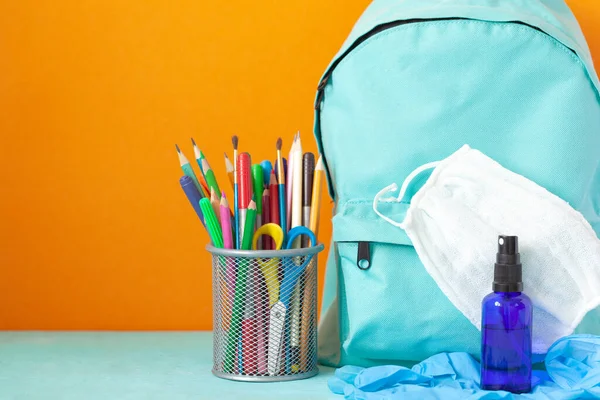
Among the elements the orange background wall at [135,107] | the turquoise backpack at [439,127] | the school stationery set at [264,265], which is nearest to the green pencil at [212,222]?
the school stationery set at [264,265]

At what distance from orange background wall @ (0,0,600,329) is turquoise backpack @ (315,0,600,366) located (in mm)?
232

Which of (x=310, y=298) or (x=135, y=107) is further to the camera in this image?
(x=135, y=107)

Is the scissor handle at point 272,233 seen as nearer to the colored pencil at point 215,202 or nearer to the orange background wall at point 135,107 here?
the colored pencil at point 215,202

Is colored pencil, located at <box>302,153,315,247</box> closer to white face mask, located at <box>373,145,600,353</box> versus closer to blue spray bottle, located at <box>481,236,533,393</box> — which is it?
white face mask, located at <box>373,145,600,353</box>

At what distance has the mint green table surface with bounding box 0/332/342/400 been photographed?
0.77m

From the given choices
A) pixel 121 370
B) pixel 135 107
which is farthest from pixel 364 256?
pixel 135 107

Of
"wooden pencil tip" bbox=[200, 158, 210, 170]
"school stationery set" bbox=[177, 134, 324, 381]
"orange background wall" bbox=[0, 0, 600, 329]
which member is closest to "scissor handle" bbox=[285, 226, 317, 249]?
"school stationery set" bbox=[177, 134, 324, 381]

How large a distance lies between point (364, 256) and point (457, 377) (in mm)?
140

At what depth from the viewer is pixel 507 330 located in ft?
2.40

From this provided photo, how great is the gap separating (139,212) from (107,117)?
0.41 ft

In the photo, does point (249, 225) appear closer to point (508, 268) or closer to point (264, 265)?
point (264, 265)

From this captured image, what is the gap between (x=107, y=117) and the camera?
3.52ft

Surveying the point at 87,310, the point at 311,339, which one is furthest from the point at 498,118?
the point at 87,310

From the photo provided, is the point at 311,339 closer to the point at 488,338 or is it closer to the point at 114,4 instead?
the point at 488,338
